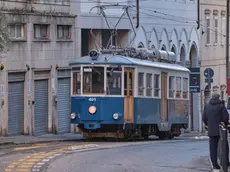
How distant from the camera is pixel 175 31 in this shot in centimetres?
5272

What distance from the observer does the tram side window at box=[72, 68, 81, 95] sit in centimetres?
2986

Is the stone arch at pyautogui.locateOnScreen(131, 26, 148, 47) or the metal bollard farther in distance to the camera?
the stone arch at pyautogui.locateOnScreen(131, 26, 148, 47)

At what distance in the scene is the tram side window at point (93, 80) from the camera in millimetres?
29594

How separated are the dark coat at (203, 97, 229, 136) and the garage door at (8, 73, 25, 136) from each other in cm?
1744

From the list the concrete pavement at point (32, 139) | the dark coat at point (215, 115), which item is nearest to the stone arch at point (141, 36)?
the concrete pavement at point (32, 139)

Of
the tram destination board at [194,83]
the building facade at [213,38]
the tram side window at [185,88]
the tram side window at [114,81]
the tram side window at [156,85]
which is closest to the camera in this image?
the tram side window at [114,81]

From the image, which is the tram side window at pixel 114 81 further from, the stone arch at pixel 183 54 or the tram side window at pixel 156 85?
the stone arch at pixel 183 54

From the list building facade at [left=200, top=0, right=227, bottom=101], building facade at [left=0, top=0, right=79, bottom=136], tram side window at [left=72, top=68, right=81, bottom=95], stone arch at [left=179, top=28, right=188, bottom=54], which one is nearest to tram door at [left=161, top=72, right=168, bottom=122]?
tram side window at [left=72, top=68, right=81, bottom=95]

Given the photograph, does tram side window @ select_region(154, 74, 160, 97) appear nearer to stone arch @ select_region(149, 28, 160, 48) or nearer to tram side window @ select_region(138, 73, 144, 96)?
tram side window @ select_region(138, 73, 144, 96)

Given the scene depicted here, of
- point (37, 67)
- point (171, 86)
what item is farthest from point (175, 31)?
point (171, 86)

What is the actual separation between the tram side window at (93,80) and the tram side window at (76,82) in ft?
0.82

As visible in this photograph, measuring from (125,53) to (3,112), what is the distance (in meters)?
6.18

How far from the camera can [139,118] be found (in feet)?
100

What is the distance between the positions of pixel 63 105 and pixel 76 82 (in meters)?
9.57
